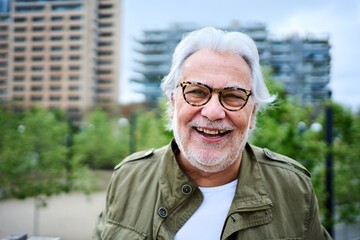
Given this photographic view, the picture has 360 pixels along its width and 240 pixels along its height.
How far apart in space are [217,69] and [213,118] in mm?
270

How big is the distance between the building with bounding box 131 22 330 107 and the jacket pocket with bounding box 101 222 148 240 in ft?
251

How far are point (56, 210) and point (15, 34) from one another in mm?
75790

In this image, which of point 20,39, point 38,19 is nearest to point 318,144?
point 20,39

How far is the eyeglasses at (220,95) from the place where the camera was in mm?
1615

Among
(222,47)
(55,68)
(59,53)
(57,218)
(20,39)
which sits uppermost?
(20,39)

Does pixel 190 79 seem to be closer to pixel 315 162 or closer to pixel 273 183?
pixel 273 183

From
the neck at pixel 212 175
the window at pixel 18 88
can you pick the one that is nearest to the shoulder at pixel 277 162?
the neck at pixel 212 175

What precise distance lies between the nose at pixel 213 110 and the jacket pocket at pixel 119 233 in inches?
28.9

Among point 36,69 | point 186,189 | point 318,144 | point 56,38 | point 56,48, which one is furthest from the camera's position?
point 56,48

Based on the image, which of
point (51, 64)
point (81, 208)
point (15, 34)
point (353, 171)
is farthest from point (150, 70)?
point (353, 171)

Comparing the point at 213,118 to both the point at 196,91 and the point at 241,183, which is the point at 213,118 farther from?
the point at 241,183

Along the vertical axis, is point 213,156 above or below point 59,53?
below

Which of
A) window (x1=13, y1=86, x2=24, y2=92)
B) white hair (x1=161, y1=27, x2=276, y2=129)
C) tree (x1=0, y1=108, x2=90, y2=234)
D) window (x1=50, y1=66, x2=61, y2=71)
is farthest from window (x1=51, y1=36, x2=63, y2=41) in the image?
white hair (x1=161, y1=27, x2=276, y2=129)

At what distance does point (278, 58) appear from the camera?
8969cm
